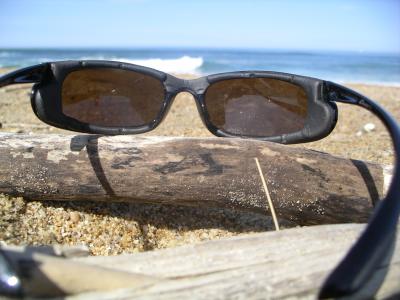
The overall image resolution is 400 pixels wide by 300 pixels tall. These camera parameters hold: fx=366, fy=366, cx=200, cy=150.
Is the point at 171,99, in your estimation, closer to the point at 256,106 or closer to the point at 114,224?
the point at 256,106

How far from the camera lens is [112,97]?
157 centimetres

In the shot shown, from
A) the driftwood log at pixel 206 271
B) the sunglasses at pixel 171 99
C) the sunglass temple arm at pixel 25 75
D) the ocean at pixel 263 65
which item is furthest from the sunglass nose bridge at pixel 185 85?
the ocean at pixel 263 65

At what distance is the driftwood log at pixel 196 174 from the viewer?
1226 mm

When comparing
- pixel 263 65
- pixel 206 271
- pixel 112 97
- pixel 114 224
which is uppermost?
pixel 263 65

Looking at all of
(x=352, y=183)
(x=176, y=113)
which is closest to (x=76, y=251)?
(x=352, y=183)

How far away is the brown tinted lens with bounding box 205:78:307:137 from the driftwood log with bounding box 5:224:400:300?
30.8 inches

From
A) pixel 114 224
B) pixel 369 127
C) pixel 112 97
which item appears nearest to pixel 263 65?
pixel 369 127

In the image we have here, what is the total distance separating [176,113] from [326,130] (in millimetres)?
3312

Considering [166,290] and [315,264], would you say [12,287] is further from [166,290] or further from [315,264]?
→ [315,264]

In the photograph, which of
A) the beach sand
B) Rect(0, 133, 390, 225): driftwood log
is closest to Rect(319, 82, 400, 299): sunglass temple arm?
Rect(0, 133, 390, 225): driftwood log

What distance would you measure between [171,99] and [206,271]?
1.02 m

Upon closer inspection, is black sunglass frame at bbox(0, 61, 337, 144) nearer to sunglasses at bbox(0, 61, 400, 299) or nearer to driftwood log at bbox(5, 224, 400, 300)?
sunglasses at bbox(0, 61, 400, 299)

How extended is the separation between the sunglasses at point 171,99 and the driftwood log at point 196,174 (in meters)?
0.18

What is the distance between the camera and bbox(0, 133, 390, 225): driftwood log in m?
1.23
